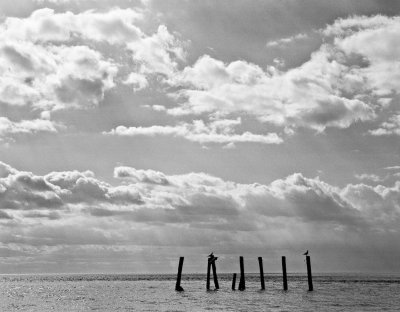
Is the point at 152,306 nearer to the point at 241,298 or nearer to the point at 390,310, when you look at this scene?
the point at 241,298

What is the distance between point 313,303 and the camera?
50.2m

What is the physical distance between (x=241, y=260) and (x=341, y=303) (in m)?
15.5

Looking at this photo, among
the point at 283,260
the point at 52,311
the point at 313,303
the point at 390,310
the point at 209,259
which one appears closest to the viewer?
the point at 390,310

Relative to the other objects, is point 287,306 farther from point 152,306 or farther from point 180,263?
point 180,263

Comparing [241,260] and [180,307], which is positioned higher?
[241,260]

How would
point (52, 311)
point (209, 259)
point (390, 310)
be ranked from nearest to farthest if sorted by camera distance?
point (390, 310) < point (52, 311) < point (209, 259)

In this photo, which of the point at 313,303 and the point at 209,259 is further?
the point at 209,259

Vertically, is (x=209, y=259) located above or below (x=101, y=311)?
above

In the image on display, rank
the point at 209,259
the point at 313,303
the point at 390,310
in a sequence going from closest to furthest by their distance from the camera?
the point at 390,310
the point at 313,303
the point at 209,259

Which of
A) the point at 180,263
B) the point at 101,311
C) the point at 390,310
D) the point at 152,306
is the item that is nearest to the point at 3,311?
the point at 101,311

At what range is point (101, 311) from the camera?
4641 cm

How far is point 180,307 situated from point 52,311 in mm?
10316

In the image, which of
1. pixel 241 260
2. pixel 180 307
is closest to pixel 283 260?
pixel 241 260

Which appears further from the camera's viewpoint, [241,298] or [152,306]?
[241,298]
